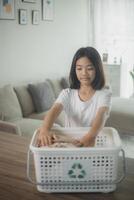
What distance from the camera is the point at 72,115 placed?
1.45 meters

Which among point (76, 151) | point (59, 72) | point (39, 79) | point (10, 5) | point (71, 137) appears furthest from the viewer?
point (59, 72)

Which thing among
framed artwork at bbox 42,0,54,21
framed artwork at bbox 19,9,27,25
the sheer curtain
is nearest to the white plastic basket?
framed artwork at bbox 19,9,27,25

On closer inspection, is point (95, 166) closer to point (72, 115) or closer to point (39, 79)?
point (72, 115)

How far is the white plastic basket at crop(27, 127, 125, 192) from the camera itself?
1067mm

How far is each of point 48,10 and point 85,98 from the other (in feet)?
12.8

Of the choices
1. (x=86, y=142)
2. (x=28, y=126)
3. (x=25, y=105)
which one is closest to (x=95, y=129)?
(x=86, y=142)

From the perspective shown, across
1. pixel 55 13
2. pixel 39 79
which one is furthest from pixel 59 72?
pixel 55 13

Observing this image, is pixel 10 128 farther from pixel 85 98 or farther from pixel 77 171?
pixel 77 171

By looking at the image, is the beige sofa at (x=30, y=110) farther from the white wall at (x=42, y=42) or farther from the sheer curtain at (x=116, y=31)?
the sheer curtain at (x=116, y=31)

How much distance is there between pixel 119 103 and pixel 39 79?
1.28 metres

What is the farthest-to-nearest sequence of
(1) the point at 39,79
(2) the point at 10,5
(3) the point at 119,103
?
1. (1) the point at 39,79
2. (3) the point at 119,103
3. (2) the point at 10,5

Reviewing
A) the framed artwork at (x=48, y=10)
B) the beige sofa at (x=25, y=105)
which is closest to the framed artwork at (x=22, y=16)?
the framed artwork at (x=48, y=10)

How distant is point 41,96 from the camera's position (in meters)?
4.45

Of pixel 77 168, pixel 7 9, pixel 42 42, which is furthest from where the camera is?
pixel 42 42
